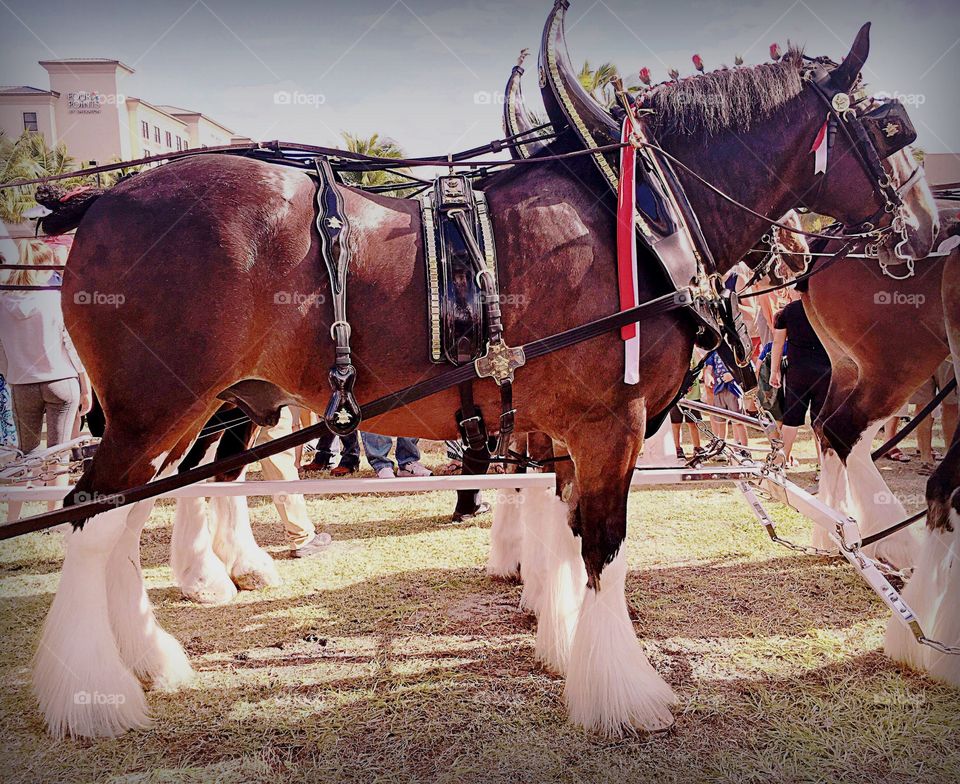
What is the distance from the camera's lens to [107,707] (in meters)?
2.75

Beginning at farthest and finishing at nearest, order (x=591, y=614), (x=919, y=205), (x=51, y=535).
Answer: (x=51, y=535) → (x=919, y=205) → (x=591, y=614)

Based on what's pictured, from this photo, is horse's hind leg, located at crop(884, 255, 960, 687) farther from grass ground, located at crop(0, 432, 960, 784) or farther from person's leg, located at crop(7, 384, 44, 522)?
person's leg, located at crop(7, 384, 44, 522)

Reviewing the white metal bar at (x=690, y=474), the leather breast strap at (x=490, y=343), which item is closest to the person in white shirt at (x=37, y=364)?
the leather breast strap at (x=490, y=343)

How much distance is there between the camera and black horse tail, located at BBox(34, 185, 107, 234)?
2.74 metres

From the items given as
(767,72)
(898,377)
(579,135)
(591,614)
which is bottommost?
(591,614)

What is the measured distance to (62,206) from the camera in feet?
9.00

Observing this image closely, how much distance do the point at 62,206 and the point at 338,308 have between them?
1231 mm

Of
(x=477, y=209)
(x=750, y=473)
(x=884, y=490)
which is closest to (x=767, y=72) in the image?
(x=477, y=209)

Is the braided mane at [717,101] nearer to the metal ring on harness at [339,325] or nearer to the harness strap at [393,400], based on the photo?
the harness strap at [393,400]

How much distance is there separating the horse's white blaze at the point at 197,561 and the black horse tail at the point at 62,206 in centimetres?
184

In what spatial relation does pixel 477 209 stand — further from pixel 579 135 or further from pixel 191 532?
pixel 191 532

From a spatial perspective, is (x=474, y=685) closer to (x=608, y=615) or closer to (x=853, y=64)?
(x=608, y=615)

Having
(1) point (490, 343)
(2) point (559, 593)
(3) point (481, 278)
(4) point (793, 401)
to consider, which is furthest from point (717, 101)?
(4) point (793, 401)

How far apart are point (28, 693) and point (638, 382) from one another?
2.76 m
